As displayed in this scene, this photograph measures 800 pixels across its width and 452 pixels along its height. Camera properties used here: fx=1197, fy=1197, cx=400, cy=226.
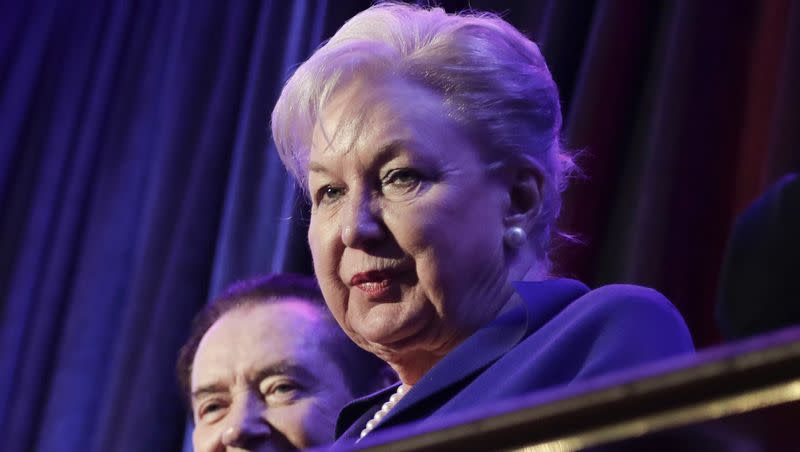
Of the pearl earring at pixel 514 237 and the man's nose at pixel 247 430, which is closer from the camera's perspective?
the pearl earring at pixel 514 237

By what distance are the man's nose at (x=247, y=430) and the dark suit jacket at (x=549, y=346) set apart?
0.66m

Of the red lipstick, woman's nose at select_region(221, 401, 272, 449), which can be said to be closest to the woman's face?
the red lipstick

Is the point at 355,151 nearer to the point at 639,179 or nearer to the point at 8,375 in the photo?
the point at 639,179

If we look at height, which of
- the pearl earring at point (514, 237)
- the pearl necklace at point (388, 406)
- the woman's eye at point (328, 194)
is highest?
the woman's eye at point (328, 194)

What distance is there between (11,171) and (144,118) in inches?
17.9

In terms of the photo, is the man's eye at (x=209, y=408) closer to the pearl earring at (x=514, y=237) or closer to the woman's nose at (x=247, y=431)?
Answer: the woman's nose at (x=247, y=431)

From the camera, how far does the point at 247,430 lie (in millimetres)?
1848

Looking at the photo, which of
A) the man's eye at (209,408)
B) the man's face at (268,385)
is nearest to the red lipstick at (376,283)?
the man's face at (268,385)

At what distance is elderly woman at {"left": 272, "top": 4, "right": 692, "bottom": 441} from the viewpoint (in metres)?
1.33

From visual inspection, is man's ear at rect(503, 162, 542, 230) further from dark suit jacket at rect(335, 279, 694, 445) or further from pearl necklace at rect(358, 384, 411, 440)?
pearl necklace at rect(358, 384, 411, 440)

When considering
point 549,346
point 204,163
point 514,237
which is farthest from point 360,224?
point 204,163

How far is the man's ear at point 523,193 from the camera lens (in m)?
1.43

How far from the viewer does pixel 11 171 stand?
3.32m

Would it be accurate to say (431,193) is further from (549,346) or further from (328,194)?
(549,346)
